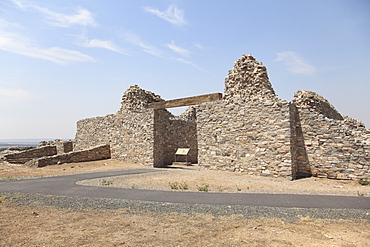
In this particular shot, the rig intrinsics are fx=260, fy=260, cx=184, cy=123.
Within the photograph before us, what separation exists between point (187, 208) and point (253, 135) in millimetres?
7425

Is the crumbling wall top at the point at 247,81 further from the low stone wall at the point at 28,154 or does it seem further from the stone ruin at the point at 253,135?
the low stone wall at the point at 28,154

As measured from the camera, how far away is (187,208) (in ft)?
20.7

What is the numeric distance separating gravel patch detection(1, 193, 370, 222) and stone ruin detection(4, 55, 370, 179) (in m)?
5.72

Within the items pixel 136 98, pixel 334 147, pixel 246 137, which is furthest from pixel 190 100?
pixel 334 147

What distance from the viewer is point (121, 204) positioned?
266 inches

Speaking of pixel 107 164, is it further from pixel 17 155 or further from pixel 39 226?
pixel 39 226

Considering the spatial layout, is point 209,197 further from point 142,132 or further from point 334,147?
point 142,132

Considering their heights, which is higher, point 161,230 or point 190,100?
point 190,100

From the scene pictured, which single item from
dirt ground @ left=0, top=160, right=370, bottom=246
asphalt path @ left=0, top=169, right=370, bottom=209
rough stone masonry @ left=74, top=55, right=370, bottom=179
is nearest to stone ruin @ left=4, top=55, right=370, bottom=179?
rough stone masonry @ left=74, top=55, right=370, bottom=179

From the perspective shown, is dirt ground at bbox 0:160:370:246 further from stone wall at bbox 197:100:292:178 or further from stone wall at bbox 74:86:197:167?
stone wall at bbox 74:86:197:167

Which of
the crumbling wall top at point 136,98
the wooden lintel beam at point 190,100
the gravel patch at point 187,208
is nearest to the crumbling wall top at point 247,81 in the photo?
the wooden lintel beam at point 190,100

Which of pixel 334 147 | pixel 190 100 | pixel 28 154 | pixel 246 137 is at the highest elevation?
pixel 190 100

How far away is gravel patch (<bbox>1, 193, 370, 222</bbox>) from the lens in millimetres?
5676

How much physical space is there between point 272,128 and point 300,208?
248 inches
